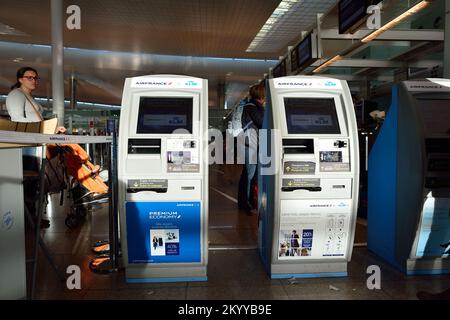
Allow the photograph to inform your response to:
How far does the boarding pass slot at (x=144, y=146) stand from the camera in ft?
7.91

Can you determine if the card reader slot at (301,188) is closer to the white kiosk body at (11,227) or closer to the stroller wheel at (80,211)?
the white kiosk body at (11,227)

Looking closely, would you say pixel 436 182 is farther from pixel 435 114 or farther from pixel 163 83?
pixel 163 83

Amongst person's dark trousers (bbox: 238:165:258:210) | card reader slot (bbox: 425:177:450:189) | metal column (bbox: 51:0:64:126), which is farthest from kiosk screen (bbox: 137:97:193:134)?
metal column (bbox: 51:0:64:126)

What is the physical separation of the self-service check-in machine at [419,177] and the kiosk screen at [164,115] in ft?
Answer: 5.41

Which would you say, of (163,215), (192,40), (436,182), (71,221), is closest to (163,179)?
(163,215)

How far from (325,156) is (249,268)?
1.09 meters

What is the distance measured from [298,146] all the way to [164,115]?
39.6 inches

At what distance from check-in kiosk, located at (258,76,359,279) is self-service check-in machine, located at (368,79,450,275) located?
0.45 metres

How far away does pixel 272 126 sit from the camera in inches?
98.6

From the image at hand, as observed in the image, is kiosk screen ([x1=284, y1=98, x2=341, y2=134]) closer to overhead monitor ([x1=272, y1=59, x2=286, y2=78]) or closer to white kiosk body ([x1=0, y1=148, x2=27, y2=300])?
white kiosk body ([x1=0, y1=148, x2=27, y2=300])

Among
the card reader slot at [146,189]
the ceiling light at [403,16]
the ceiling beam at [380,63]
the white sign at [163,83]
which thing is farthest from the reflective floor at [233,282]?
the ceiling beam at [380,63]

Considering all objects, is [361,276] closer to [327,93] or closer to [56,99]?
[327,93]

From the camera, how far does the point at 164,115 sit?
2.51 meters
